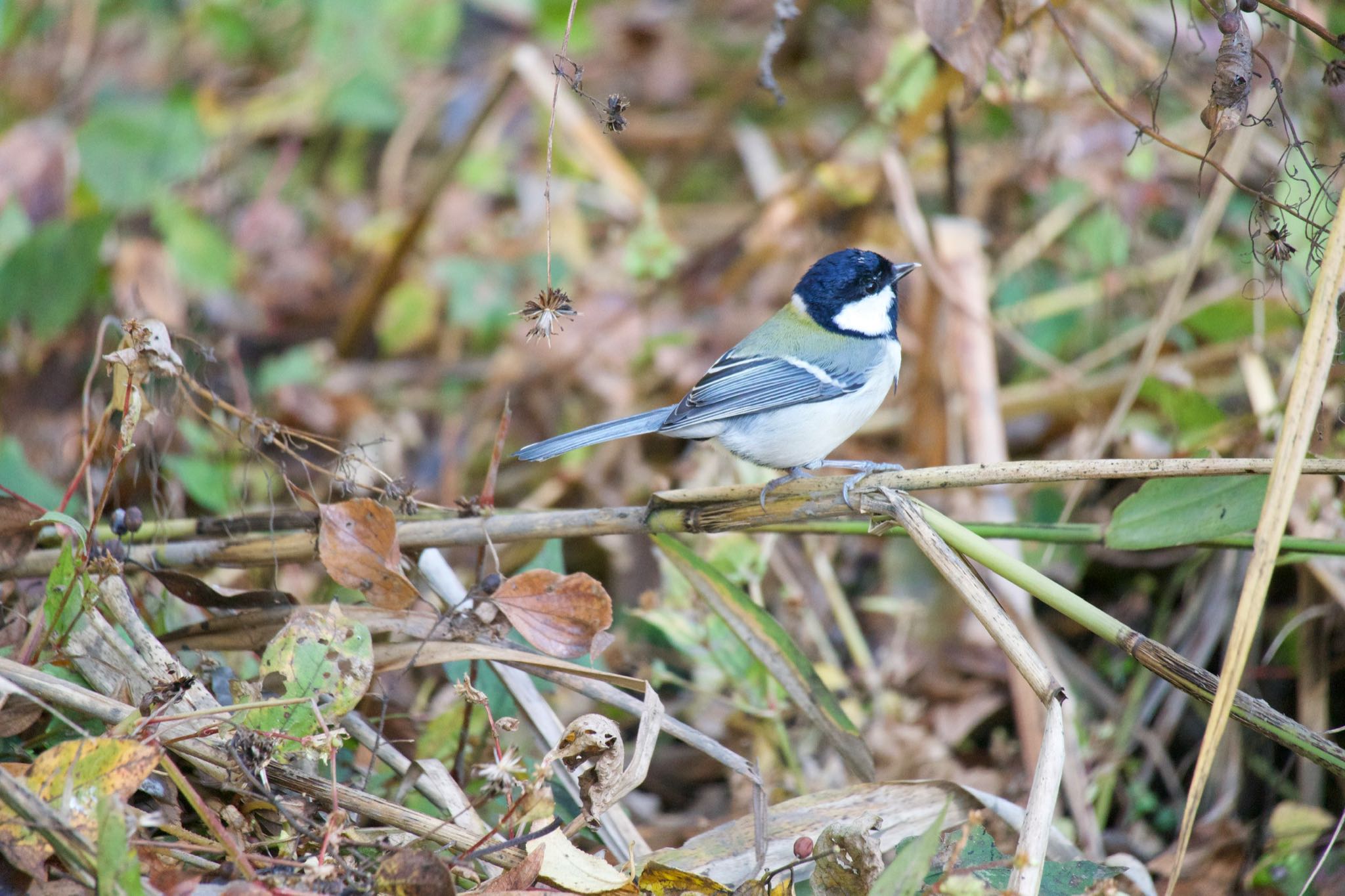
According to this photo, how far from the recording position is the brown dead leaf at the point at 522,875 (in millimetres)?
1510

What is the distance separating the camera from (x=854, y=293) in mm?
2777

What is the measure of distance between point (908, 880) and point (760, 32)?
14.6 ft

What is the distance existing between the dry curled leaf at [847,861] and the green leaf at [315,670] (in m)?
0.73

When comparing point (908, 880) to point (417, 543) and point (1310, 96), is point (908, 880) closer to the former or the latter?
point (417, 543)

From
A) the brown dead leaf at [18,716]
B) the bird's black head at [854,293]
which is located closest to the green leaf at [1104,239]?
the bird's black head at [854,293]

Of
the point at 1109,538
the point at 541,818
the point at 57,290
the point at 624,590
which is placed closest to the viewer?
the point at 541,818

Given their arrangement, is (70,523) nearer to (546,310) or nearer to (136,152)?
(546,310)

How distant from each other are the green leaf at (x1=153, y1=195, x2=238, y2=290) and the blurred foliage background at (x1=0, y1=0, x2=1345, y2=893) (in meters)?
0.02

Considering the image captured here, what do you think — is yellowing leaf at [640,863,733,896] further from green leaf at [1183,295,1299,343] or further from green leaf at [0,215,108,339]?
green leaf at [0,215,108,339]

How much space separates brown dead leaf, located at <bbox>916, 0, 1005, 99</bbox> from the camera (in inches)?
81.8

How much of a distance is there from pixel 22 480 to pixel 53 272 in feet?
3.71

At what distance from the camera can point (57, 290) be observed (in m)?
3.32

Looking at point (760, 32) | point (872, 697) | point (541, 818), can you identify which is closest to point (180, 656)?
point (541, 818)

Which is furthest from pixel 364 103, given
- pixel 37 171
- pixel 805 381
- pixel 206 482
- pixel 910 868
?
pixel 910 868
